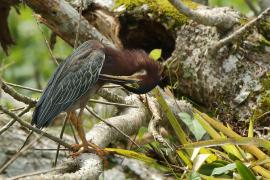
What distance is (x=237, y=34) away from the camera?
194 inches

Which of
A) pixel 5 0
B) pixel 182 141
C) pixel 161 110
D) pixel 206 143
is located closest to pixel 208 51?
pixel 161 110

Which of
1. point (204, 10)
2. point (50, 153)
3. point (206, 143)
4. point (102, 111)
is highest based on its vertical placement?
point (204, 10)

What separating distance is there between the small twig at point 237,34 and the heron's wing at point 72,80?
1019mm

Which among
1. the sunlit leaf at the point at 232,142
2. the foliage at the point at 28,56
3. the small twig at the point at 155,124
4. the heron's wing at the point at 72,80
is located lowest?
the foliage at the point at 28,56

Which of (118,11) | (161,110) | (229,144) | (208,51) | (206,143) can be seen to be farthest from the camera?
(118,11)

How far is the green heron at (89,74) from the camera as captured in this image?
433 cm

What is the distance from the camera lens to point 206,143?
392 cm

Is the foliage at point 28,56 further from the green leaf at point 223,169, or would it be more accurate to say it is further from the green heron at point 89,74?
the green leaf at point 223,169

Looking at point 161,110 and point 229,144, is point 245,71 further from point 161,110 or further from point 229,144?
point 229,144

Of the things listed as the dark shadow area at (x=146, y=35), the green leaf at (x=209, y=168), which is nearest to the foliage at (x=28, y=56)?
the dark shadow area at (x=146, y=35)

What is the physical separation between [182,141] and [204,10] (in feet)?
4.61

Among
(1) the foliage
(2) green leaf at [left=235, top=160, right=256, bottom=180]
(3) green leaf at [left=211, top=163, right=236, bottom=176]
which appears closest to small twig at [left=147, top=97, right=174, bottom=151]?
(3) green leaf at [left=211, top=163, right=236, bottom=176]

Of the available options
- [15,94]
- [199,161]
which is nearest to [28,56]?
[15,94]

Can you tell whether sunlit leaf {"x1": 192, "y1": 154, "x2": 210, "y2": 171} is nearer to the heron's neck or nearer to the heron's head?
the heron's head
